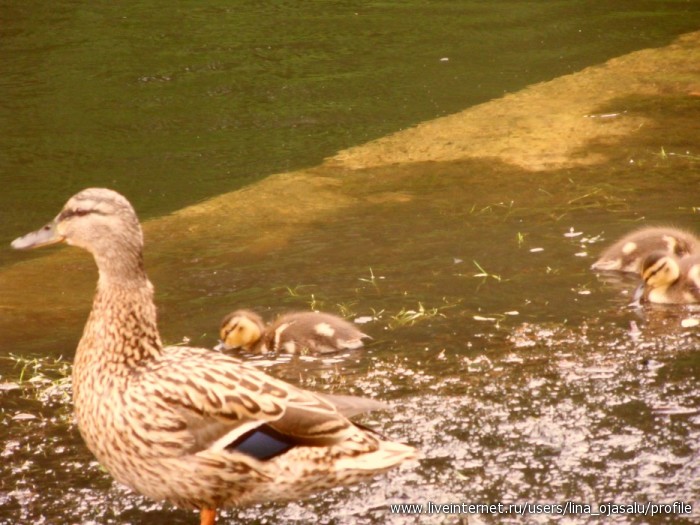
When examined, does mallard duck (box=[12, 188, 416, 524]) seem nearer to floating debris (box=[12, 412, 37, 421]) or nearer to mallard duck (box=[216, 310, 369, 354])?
floating debris (box=[12, 412, 37, 421])

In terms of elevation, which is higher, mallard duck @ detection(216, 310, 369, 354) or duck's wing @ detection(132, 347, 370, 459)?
duck's wing @ detection(132, 347, 370, 459)

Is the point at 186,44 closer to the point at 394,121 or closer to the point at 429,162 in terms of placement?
the point at 394,121

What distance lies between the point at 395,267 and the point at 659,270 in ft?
4.21

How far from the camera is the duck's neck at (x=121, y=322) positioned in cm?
353

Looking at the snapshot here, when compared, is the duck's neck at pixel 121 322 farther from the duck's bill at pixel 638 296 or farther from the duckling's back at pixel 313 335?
the duck's bill at pixel 638 296

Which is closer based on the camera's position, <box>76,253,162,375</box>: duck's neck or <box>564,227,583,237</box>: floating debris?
<box>76,253,162,375</box>: duck's neck

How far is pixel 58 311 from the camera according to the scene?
5.64 metres

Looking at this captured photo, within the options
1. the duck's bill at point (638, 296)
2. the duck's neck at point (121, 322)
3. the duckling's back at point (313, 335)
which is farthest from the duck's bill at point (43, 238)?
the duck's bill at point (638, 296)

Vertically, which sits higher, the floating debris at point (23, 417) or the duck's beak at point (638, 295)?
the floating debris at point (23, 417)

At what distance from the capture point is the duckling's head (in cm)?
508

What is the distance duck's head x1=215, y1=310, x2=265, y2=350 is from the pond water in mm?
183

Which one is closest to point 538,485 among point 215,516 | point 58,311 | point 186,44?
point 215,516

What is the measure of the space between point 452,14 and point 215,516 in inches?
349

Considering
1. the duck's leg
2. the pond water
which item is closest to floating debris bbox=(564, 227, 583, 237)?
the pond water
